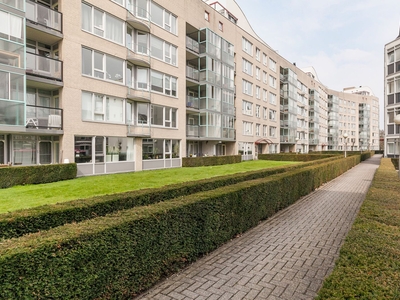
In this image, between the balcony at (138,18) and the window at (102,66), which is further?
the balcony at (138,18)

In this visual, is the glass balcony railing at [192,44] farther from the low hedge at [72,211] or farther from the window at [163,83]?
the low hedge at [72,211]

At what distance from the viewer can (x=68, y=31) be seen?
1592 centimetres

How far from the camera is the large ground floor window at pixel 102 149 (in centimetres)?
1677

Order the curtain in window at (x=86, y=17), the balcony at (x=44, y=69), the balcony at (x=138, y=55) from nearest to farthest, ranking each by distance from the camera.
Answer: the balcony at (x=44, y=69) < the curtain in window at (x=86, y=17) < the balcony at (x=138, y=55)

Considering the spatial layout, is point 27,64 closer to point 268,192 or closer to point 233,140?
point 268,192

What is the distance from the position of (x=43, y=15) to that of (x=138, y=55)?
7.00m

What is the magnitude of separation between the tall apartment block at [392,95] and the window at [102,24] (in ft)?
103

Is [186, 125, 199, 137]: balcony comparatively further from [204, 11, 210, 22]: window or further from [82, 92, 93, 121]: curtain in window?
[204, 11, 210, 22]: window

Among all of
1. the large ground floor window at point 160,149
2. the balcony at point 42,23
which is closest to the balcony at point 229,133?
the large ground floor window at point 160,149

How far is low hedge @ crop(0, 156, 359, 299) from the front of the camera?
2721 millimetres

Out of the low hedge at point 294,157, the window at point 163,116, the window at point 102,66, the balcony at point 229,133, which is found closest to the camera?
the window at point 102,66

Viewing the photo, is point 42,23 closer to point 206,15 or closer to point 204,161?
point 204,161

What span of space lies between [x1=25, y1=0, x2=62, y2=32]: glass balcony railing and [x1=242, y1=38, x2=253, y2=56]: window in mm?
26810

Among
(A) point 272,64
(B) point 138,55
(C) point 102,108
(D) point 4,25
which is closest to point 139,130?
(C) point 102,108
